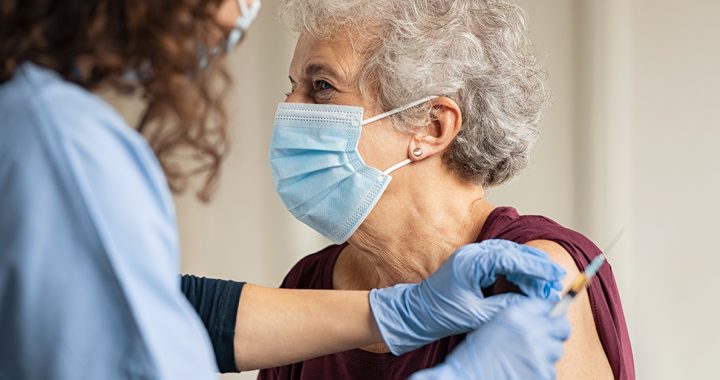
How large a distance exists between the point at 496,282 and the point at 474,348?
21 centimetres

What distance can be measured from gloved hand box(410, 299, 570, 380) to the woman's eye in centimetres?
60

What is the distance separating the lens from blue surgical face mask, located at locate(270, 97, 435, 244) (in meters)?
1.72

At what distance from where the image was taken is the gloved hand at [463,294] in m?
1.40

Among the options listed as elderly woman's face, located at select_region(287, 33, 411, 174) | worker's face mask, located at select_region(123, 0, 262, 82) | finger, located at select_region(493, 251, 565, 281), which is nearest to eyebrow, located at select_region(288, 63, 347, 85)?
elderly woman's face, located at select_region(287, 33, 411, 174)

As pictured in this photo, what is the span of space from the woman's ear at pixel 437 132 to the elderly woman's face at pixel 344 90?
2 cm

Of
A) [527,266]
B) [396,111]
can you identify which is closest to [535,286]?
[527,266]

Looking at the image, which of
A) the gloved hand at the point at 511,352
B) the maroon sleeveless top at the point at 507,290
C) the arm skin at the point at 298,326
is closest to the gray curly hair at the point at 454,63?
the maroon sleeveless top at the point at 507,290

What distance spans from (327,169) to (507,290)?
0.41m

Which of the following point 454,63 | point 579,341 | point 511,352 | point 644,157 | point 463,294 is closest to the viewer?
point 511,352

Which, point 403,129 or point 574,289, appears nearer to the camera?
point 574,289

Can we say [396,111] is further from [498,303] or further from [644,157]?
[644,157]

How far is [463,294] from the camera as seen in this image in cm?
143

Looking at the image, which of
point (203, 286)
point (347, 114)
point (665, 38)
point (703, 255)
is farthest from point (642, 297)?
point (203, 286)

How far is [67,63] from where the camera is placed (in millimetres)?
968
